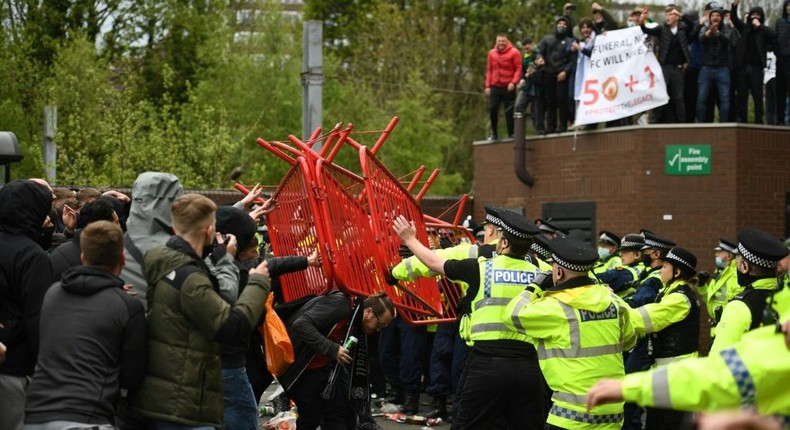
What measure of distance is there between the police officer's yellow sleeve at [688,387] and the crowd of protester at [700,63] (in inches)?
512

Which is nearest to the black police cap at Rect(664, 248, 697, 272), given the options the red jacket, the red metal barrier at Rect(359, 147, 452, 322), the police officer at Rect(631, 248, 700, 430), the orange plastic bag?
the police officer at Rect(631, 248, 700, 430)

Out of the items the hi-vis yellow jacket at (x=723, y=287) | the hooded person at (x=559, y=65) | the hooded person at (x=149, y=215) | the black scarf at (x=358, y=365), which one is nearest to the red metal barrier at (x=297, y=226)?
the black scarf at (x=358, y=365)

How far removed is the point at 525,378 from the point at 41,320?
3593mm

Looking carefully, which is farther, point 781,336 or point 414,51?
point 414,51

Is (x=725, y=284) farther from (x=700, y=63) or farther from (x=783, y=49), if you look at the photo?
(x=783, y=49)

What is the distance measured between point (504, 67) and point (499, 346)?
12323 millimetres

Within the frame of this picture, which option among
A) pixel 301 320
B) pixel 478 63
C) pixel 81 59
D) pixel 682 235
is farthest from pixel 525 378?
pixel 478 63

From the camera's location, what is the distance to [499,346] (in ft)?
26.0

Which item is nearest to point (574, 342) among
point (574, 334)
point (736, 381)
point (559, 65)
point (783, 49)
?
point (574, 334)

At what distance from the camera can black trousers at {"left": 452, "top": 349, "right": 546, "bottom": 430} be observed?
7855 millimetres

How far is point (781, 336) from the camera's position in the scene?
4.15 meters

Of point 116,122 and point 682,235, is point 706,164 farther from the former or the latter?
point 116,122

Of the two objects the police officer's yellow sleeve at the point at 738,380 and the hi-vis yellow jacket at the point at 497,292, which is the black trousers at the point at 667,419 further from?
the police officer's yellow sleeve at the point at 738,380

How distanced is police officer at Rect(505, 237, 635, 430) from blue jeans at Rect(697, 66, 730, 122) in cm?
1038
